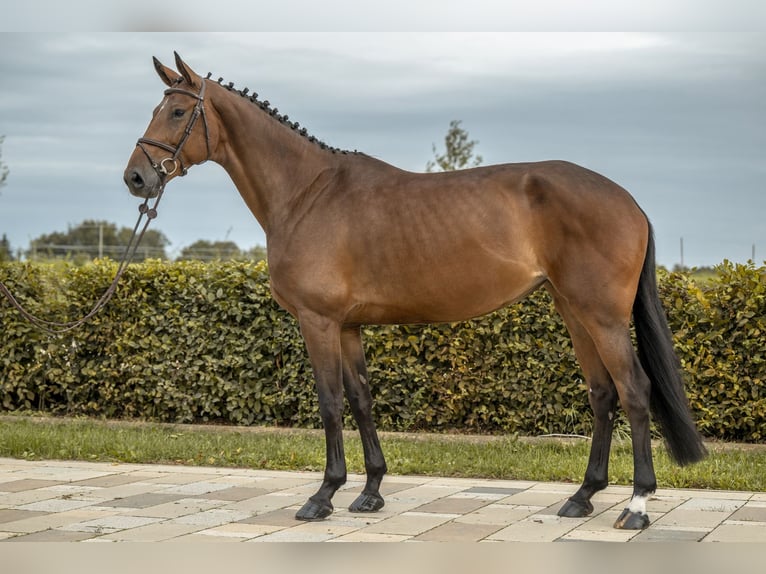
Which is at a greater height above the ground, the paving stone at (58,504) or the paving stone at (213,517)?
the paving stone at (58,504)

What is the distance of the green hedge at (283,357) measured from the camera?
715 cm

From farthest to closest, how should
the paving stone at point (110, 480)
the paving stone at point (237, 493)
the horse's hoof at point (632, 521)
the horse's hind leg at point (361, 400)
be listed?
the paving stone at point (110, 480) → the paving stone at point (237, 493) → the horse's hind leg at point (361, 400) → the horse's hoof at point (632, 521)

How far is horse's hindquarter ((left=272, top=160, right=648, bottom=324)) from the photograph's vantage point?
489cm

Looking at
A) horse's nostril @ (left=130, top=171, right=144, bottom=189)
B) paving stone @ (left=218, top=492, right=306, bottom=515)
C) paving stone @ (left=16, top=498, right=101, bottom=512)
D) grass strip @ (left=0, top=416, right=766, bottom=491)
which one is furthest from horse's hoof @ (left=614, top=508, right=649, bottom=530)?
horse's nostril @ (left=130, top=171, right=144, bottom=189)

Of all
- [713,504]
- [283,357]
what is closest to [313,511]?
[713,504]

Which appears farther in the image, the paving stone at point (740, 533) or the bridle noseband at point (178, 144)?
the bridle noseband at point (178, 144)

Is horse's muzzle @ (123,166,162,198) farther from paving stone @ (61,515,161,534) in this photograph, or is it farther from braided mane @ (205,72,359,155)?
paving stone @ (61,515,161,534)

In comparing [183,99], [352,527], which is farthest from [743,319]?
[183,99]

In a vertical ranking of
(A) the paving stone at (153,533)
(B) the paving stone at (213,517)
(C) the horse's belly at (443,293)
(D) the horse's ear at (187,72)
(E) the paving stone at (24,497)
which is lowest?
(A) the paving stone at (153,533)

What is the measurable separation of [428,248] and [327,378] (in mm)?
865

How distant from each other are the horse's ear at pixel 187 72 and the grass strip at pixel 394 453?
2.69 m

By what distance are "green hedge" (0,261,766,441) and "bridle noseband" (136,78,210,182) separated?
10.1 feet

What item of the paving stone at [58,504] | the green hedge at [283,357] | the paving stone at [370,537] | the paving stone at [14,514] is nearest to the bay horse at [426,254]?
the paving stone at [370,537]

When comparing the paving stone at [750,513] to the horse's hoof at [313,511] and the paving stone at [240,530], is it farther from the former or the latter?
the paving stone at [240,530]
